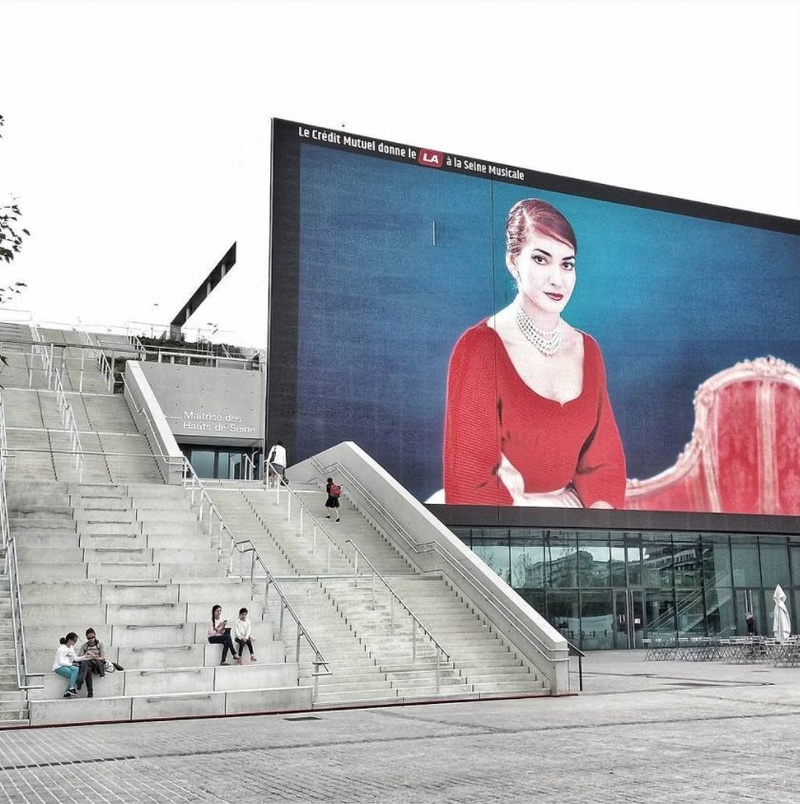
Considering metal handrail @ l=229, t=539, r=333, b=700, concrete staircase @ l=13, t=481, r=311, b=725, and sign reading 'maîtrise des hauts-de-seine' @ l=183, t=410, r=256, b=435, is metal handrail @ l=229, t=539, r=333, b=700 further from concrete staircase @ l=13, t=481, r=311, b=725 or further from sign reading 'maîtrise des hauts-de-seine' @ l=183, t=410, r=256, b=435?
sign reading 'maîtrise des hauts-de-seine' @ l=183, t=410, r=256, b=435

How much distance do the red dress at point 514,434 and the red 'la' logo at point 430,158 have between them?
6236 millimetres

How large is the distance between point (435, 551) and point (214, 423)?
13.8 m

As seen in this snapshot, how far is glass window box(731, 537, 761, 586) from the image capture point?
128ft

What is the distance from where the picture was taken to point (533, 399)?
36.0m

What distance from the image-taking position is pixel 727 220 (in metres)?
41.8

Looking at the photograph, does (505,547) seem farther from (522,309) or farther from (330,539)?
(330,539)

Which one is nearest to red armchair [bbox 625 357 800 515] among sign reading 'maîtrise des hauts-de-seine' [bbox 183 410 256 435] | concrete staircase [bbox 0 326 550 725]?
sign reading 'maîtrise des hauts-de-seine' [bbox 183 410 256 435]

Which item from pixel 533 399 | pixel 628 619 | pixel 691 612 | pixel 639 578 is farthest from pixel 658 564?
pixel 533 399

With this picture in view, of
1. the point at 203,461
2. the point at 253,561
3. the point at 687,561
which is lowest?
the point at 253,561

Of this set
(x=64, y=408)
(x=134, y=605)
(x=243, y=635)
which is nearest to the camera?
(x=243, y=635)

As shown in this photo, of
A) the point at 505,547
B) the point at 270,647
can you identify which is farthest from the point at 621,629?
the point at 270,647

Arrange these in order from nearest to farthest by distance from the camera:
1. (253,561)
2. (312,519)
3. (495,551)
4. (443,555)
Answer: (253,561)
(443,555)
(312,519)
(495,551)

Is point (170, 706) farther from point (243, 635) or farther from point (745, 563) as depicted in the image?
point (745, 563)

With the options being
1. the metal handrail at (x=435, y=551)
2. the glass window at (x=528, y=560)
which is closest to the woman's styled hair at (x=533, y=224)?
the glass window at (x=528, y=560)
